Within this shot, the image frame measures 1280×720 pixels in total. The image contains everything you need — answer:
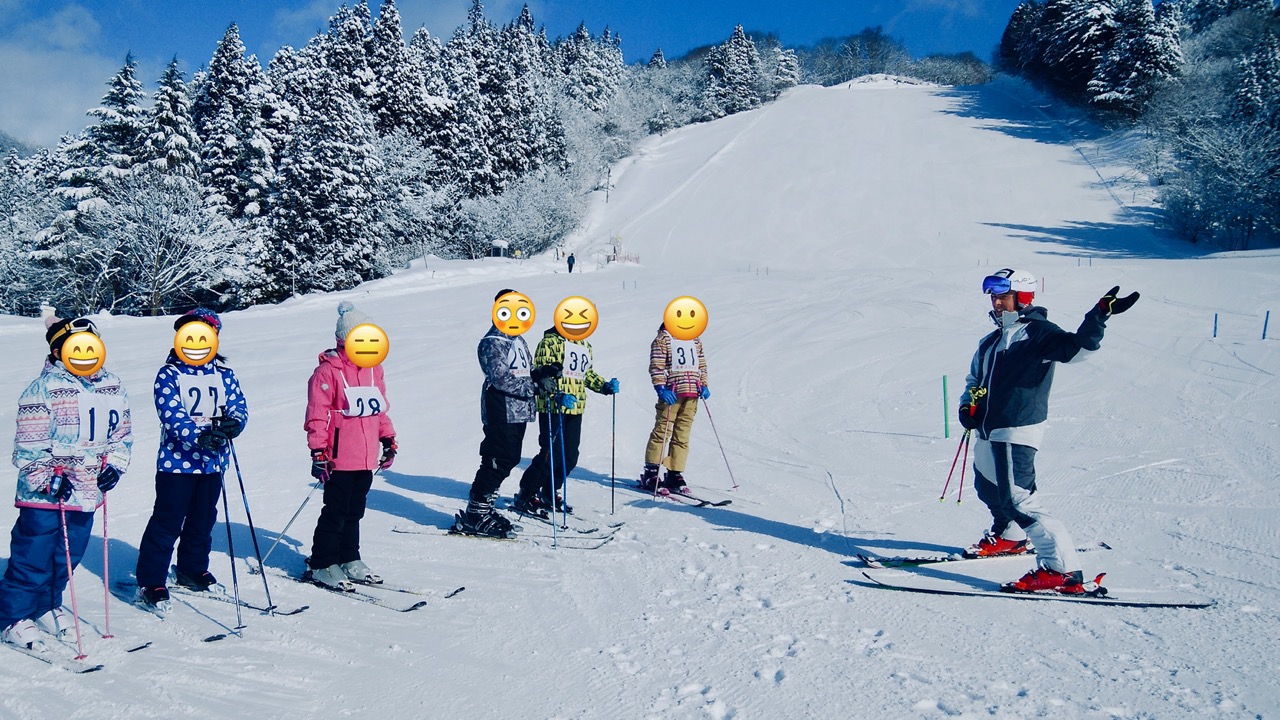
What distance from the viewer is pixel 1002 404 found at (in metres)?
4.64

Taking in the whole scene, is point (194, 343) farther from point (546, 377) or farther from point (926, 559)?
point (926, 559)

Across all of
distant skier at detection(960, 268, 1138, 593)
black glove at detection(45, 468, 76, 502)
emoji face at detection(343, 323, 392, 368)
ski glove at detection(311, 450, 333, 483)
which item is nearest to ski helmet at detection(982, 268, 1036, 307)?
distant skier at detection(960, 268, 1138, 593)

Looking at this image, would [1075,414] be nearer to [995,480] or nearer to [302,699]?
[995,480]

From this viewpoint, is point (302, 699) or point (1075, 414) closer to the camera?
point (302, 699)

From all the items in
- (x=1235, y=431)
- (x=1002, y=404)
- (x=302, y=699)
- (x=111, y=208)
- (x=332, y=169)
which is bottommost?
(x=302, y=699)

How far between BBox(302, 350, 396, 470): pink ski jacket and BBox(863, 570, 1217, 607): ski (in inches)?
132

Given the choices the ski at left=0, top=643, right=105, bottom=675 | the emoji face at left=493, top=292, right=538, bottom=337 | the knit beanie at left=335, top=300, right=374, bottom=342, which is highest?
→ the emoji face at left=493, top=292, right=538, bottom=337

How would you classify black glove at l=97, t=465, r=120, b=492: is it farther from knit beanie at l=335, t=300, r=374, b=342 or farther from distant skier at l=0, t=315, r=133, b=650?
knit beanie at l=335, t=300, r=374, b=342

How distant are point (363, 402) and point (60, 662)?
1.97 metres

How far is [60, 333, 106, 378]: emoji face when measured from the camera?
400 centimetres

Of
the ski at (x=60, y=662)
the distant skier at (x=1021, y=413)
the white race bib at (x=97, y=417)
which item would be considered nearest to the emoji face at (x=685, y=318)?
the distant skier at (x=1021, y=413)

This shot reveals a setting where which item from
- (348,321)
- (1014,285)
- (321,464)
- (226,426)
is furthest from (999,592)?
(226,426)

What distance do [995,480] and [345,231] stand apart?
3602 cm

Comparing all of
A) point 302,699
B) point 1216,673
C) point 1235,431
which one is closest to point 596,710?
point 302,699
